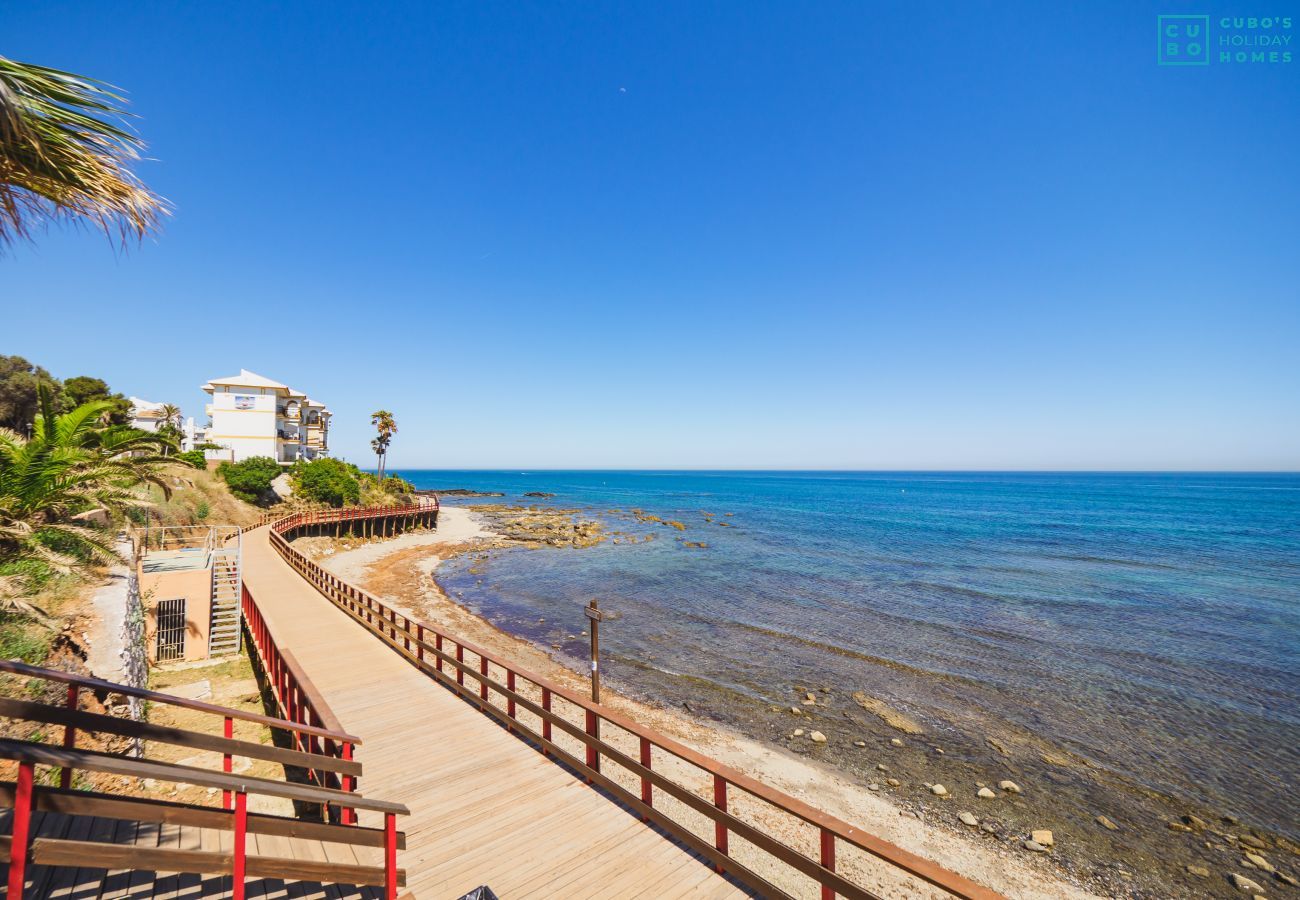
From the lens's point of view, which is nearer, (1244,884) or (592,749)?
(592,749)

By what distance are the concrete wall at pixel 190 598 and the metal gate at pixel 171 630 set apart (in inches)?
5.2

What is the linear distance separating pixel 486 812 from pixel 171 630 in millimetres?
16432

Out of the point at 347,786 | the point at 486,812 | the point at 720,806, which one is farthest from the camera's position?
the point at 486,812

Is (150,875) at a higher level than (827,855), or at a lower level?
higher

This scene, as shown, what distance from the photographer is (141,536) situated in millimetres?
21281

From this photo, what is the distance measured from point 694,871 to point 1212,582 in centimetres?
4488

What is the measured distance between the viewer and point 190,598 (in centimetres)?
1684

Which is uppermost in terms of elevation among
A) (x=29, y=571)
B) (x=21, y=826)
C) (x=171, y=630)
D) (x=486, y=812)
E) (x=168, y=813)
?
(x=21, y=826)

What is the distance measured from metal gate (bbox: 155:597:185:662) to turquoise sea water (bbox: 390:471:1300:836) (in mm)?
11646

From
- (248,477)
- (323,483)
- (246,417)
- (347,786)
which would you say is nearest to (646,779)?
(347,786)

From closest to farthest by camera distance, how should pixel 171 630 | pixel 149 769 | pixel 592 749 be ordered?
pixel 149 769, pixel 592 749, pixel 171 630

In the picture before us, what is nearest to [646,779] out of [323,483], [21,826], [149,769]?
[149,769]

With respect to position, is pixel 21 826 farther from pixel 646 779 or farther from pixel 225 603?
pixel 225 603

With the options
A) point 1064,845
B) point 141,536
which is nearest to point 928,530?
point 1064,845
